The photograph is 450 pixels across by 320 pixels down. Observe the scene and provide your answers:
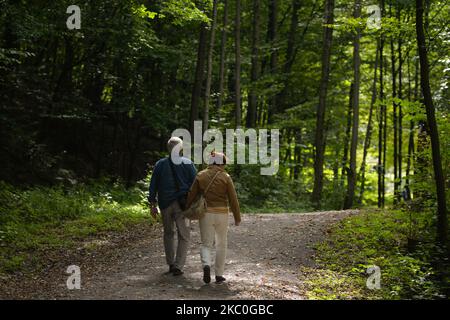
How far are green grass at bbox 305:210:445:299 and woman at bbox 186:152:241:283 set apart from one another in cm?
168

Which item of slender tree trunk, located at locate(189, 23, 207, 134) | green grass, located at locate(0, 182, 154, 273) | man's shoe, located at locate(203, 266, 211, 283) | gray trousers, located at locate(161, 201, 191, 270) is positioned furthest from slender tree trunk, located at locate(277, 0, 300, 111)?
man's shoe, located at locate(203, 266, 211, 283)

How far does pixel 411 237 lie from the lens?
11.1m

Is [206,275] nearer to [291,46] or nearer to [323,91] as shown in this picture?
[323,91]

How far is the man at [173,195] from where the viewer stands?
28.0 feet

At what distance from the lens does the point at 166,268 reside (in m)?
9.23

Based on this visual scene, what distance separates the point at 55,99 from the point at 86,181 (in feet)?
10.8

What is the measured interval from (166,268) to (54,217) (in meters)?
5.48

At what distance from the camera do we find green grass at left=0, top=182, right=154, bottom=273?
35.1 feet

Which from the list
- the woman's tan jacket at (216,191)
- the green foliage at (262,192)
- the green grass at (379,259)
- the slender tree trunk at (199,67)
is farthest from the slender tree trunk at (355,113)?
the woman's tan jacket at (216,191)

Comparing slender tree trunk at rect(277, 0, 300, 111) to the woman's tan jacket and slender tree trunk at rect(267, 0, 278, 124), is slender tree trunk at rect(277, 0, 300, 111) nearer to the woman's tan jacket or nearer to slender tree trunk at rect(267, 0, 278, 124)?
slender tree trunk at rect(267, 0, 278, 124)

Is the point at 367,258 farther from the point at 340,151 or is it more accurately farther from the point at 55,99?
the point at 340,151

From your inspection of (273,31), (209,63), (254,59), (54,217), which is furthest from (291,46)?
(54,217)
